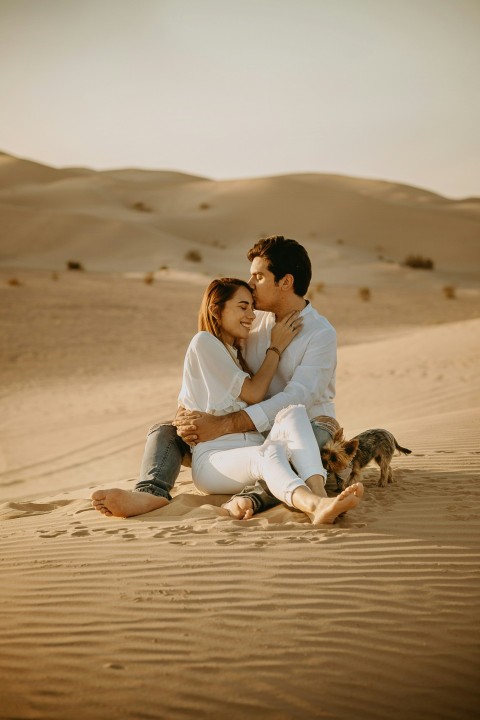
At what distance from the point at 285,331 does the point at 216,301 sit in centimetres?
61

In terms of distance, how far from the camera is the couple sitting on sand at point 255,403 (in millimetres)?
4668

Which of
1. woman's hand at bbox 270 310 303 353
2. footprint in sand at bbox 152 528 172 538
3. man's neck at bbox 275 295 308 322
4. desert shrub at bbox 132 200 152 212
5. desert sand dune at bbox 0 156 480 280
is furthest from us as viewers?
desert shrub at bbox 132 200 152 212

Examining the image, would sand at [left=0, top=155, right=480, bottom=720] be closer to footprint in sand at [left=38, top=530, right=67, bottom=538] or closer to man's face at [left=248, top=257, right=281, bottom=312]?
footprint in sand at [left=38, top=530, right=67, bottom=538]

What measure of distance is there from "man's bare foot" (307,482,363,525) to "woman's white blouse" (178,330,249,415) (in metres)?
1.09

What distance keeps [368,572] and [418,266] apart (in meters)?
34.8

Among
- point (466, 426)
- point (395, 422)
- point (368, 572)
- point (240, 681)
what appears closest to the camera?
point (240, 681)

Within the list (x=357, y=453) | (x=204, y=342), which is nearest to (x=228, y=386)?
(x=204, y=342)

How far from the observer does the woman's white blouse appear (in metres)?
5.10

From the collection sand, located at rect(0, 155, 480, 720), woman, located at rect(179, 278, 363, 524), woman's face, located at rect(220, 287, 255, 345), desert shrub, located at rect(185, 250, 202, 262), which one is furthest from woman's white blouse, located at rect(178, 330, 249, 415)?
desert shrub, located at rect(185, 250, 202, 262)

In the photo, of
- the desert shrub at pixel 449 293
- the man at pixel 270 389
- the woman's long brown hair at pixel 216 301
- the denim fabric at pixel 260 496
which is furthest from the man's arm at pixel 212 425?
the desert shrub at pixel 449 293

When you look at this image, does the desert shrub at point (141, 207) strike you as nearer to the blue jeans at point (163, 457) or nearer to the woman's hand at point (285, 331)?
the woman's hand at point (285, 331)

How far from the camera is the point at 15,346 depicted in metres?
17.3

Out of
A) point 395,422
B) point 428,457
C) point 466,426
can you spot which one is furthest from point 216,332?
point 395,422

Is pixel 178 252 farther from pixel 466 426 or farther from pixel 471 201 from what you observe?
pixel 471 201
